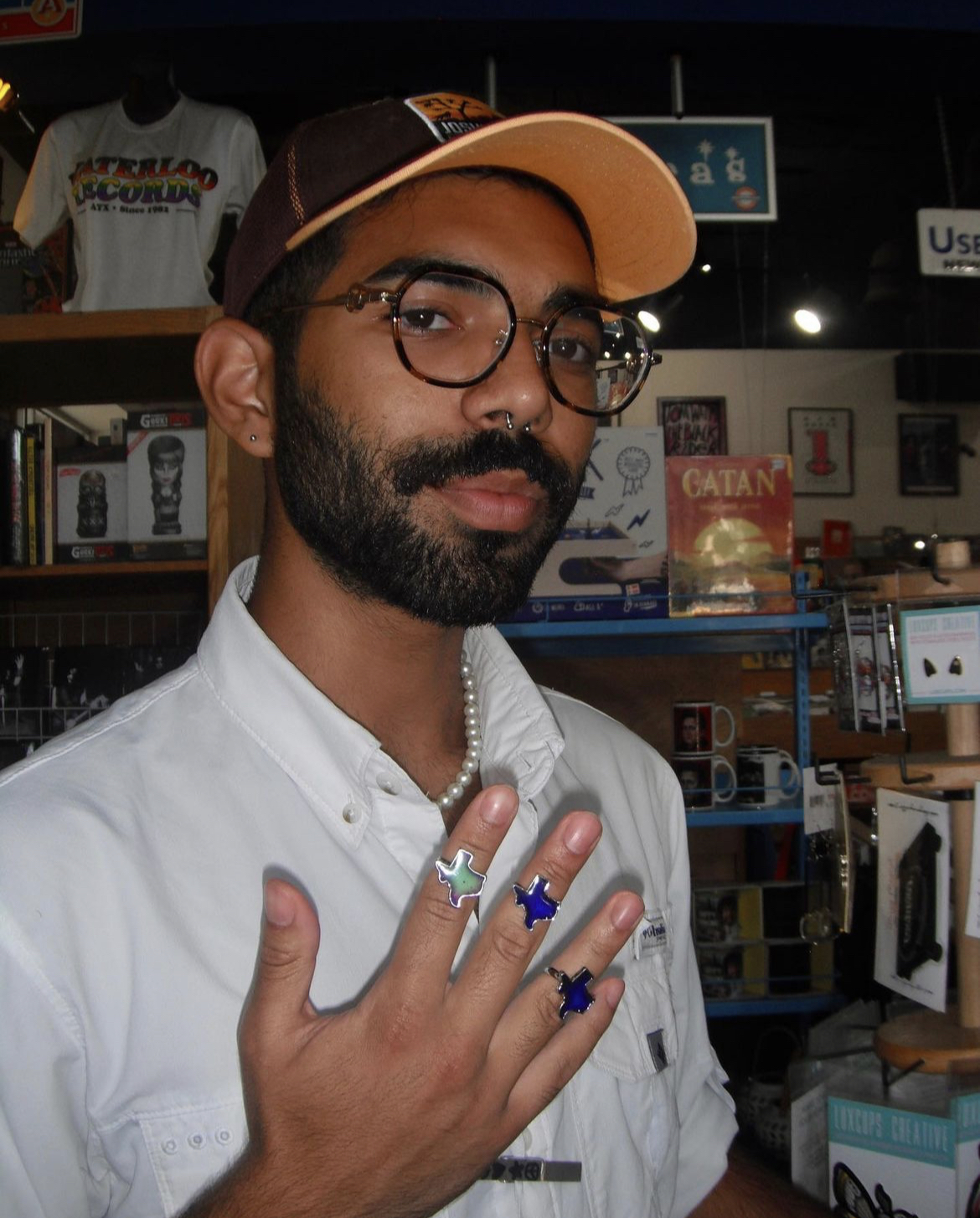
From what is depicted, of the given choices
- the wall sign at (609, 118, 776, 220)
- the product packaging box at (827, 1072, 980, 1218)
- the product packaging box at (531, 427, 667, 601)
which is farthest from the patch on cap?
the wall sign at (609, 118, 776, 220)

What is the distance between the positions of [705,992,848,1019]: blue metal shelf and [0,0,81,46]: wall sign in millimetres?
3214

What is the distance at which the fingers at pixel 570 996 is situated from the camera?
74cm

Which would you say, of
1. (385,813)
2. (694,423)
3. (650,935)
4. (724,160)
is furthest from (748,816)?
(694,423)

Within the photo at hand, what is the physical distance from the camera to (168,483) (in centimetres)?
235

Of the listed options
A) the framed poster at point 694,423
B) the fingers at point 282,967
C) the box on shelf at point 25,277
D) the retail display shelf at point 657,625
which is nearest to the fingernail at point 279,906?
the fingers at point 282,967

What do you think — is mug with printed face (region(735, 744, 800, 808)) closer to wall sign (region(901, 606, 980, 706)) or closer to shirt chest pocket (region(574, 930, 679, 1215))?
wall sign (region(901, 606, 980, 706))

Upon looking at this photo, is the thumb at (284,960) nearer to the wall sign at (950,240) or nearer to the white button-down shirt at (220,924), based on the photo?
the white button-down shirt at (220,924)

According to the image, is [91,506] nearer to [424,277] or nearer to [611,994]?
[424,277]

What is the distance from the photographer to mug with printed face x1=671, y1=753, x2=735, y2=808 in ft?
7.51

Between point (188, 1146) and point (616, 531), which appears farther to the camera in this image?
point (616, 531)

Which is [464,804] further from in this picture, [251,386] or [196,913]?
[251,386]

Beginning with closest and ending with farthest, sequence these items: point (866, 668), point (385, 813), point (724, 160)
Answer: point (385, 813) < point (866, 668) < point (724, 160)

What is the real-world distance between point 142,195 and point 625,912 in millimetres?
2793

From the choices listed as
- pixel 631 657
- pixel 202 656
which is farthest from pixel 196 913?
pixel 631 657
